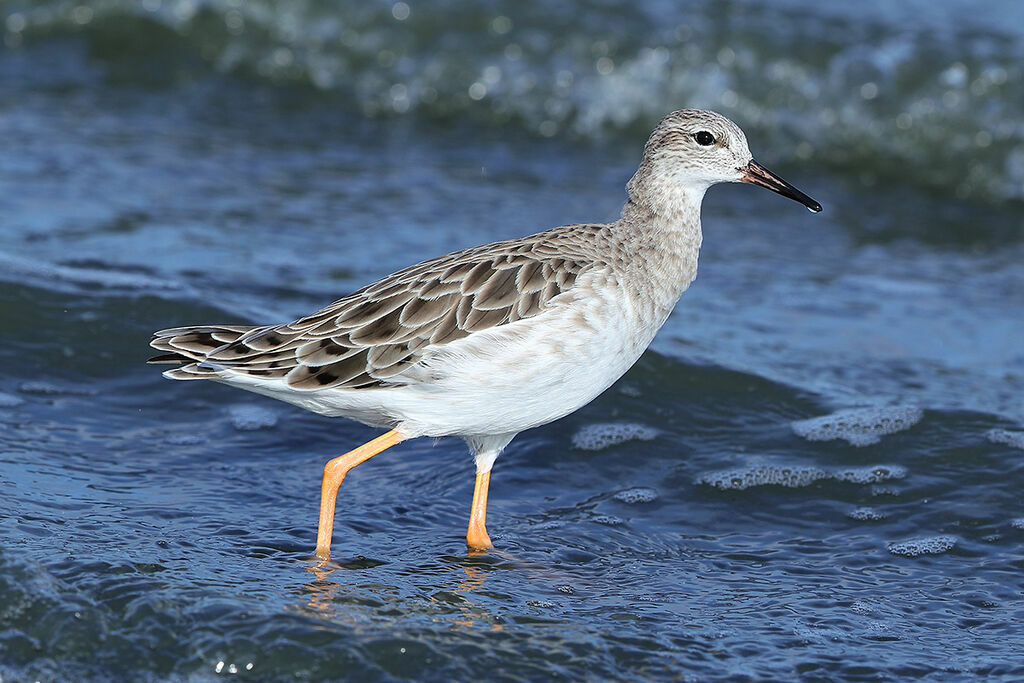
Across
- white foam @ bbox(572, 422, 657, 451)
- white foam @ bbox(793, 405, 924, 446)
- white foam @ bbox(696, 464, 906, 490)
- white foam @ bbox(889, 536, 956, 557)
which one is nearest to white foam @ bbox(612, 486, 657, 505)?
white foam @ bbox(696, 464, 906, 490)

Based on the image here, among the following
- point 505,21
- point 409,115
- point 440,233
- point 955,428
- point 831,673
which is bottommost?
point 831,673

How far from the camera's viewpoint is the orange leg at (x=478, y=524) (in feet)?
24.0

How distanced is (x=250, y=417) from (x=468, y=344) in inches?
100

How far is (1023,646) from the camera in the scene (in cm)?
645

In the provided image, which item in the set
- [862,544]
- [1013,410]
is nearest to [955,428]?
[1013,410]

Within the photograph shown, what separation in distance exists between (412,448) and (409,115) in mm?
8008

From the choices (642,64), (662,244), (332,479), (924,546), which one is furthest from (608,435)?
(642,64)

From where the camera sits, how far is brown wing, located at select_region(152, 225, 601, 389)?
6.82m

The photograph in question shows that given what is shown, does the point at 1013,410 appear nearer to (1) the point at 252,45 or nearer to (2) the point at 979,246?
(2) the point at 979,246

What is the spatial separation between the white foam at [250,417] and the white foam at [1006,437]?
176 inches

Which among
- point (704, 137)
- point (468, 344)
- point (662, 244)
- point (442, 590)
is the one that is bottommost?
point (442, 590)

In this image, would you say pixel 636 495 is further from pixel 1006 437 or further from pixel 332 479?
pixel 1006 437

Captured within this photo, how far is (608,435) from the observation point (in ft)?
28.8

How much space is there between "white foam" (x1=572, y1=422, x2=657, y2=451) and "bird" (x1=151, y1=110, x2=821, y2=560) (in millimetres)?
1447
